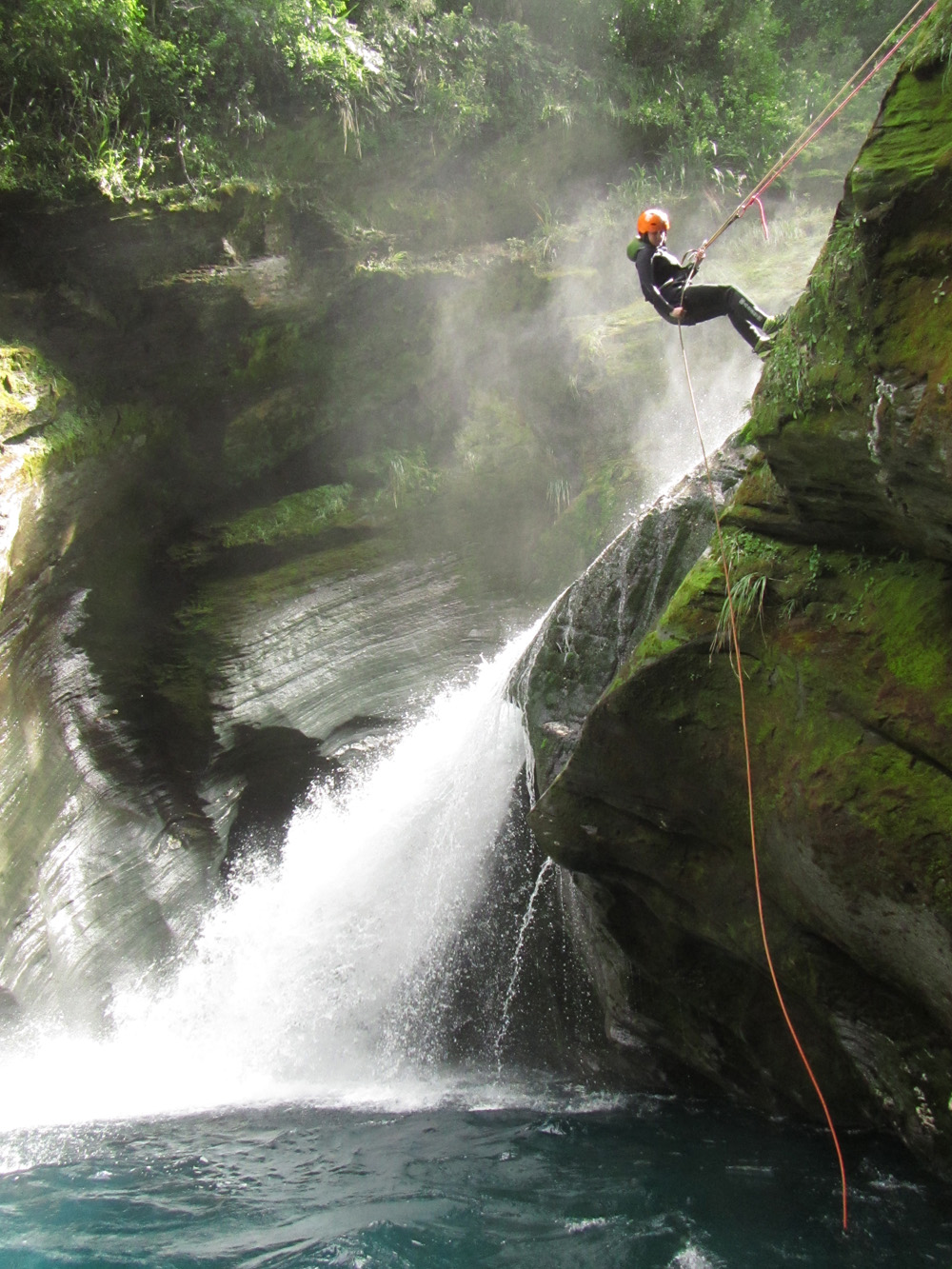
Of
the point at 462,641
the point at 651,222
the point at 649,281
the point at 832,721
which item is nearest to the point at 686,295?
the point at 649,281

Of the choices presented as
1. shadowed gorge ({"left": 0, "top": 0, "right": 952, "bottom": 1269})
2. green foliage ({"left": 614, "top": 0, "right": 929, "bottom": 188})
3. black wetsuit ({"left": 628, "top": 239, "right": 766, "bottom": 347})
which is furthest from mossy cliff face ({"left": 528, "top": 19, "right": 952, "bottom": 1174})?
green foliage ({"left": 614, "top": 0, "right": 929, "bottom": 188})

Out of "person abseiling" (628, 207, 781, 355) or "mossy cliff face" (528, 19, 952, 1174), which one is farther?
"person abseiling" (628, 207, 781, 355)

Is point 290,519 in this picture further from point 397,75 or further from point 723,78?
point 723,78

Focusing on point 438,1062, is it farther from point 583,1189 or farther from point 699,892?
point 699,892

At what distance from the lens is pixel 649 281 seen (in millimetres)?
6891

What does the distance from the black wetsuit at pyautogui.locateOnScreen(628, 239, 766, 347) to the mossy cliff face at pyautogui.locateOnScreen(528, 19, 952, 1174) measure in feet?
6.19

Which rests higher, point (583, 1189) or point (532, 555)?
point (532, 555)

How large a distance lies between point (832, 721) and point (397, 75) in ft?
36.4

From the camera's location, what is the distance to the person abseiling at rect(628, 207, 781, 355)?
630 centimetres

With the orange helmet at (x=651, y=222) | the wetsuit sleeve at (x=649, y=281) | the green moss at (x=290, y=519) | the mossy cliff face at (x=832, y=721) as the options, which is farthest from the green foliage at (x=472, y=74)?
the mossy cliff face at (x=832, y=721)

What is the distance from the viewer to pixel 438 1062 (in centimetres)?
759

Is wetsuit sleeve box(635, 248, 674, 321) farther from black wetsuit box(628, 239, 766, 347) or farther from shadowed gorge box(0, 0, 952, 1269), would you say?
shadowed gorge box(0, 0, 952, 1269)

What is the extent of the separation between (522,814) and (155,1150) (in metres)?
3.63

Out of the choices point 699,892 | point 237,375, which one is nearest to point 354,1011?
point 699,892
